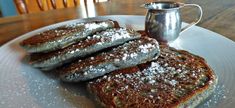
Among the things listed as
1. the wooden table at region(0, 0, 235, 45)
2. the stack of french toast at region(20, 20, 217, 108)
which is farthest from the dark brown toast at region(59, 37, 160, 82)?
the wooden table at region(0, 0, 235, 45)

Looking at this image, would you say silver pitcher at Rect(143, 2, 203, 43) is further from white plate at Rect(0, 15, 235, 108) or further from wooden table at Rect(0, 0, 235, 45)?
wooden table at Rect(0, 0, 235, 45)

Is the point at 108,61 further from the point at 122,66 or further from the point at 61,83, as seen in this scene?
the point at 61,83

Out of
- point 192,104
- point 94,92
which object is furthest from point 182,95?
point 94,92

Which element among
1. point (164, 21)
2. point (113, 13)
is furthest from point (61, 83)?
point (113, 13)

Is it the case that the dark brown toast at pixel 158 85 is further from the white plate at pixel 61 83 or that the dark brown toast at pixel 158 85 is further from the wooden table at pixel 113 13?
the wooden table at pixel 113 13

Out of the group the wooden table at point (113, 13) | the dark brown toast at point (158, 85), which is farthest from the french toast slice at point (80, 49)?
the wooden table at point (113, 13)
